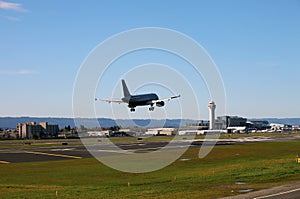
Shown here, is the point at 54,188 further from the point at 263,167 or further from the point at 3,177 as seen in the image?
the point at 263,167

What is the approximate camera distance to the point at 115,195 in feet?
124

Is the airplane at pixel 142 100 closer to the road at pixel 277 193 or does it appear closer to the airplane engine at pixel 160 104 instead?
the airplane engine at pixel 160 104

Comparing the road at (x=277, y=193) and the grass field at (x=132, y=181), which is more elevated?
the road at (x=277, y=193)

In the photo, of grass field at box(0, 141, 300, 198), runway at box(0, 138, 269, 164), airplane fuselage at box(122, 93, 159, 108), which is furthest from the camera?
runway at box(0, 138, 269, 164)

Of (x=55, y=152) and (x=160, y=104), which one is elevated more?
(x=160, y=104)

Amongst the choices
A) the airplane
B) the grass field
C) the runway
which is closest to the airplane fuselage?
the airplane

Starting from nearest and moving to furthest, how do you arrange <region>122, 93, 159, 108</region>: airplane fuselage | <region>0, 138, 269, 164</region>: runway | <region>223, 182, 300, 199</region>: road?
1. <region>223, 182, 300, 199</region>: road
2. <region>122, 93, 159, 108</region>: airplane fuselage
3. <region>0, 138, 269, 164</region>: runway

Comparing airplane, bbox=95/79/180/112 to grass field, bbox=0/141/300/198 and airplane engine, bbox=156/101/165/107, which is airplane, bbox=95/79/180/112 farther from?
grass field, bbox=0/141/300/198

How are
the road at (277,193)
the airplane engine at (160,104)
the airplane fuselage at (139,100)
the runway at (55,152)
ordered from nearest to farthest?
the road at (277,193)
the airplane engine at (160,104)
the airplane fuselage at (139,100)
the runway at (55,152)

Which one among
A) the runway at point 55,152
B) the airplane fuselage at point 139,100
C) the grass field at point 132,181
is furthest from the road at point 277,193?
the runway at point 55,152

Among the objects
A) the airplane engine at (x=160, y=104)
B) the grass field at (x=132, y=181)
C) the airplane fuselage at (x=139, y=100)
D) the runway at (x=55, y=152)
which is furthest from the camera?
the runway at (x=55, y=152)

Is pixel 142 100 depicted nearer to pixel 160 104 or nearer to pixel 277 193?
pixel 160 104

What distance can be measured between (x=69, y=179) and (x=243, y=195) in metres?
26.4

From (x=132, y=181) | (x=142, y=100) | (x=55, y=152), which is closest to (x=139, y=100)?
(x=142, y=100)
